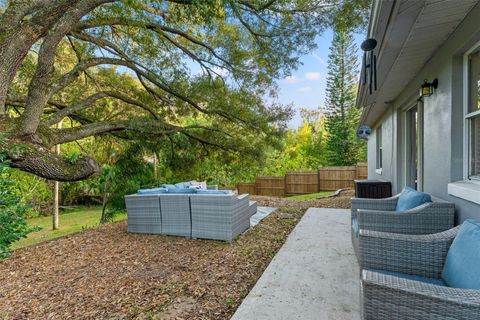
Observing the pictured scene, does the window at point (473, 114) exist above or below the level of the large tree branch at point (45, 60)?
below

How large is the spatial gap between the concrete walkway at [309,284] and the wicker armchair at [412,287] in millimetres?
565

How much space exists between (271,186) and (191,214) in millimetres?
10517

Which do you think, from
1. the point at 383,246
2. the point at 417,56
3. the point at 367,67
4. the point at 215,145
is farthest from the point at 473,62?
the point at 215,145

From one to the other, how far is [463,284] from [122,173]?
7440 mm

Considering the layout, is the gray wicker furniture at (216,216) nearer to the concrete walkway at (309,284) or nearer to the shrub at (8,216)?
the concrete walkway at (309,284)

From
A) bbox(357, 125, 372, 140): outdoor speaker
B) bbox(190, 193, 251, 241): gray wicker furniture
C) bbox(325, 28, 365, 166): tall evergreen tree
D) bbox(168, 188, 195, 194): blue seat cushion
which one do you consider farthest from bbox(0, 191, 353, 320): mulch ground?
bbox(325, 28, 365, 166): tall evergreen tree

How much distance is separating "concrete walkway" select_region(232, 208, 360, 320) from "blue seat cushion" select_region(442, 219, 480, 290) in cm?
77

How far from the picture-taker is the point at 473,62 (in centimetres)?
251

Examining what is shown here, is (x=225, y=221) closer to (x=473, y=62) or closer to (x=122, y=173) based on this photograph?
(x=473, y=62)

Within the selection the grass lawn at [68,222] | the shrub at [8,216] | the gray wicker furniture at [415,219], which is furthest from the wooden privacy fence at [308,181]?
the shrub at [8,216]

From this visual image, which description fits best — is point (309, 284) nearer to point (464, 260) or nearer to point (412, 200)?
point (464, 260)

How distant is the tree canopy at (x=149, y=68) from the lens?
4070 mm

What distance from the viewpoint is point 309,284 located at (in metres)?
2.73

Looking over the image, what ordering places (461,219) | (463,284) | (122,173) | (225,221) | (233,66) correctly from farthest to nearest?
(233,66), (122,173), (225,221), (461,219), (463,284)
